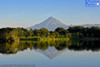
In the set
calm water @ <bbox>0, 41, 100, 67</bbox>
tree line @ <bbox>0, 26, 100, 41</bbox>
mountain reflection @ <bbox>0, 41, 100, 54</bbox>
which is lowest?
calm water @ <bbox>0, 41, 100, 67</bbox>

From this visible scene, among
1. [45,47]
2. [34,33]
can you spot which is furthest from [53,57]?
[34,33]

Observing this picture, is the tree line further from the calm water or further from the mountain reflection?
the calm water

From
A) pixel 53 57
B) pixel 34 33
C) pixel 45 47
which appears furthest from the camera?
pixel 34 33

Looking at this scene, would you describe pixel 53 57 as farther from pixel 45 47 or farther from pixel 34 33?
pixel 34 33

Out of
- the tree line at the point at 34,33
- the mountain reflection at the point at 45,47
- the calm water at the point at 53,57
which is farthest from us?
the tree line at the point at 34,33

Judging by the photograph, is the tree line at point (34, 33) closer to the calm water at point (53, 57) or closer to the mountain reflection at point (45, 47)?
the mountain reflection at point (45, 47)

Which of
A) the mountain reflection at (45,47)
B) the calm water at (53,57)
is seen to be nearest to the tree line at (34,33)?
the mountain reflection at (45,47)

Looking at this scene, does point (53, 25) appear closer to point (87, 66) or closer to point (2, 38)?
point (2, 38)

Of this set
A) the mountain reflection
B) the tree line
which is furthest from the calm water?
the tree line

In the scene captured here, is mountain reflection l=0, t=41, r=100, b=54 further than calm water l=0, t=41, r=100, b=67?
Yes

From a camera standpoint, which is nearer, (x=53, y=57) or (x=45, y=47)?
(x=53, y=57)

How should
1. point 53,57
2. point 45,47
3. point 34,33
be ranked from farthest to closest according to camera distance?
point 34,33, point 45,47, point 53,57

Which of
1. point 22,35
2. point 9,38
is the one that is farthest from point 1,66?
point 22,35

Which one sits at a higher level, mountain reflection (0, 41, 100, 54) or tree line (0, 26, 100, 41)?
tree line (0, 26, 100, 41)
